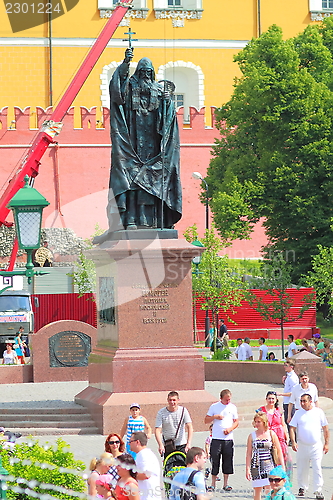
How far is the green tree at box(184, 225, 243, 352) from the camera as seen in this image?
4238cm

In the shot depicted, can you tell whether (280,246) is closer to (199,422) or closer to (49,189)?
(49,189)

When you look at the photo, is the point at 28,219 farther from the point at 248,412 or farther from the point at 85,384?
the point at 85,384

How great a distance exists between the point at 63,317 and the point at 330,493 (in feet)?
118

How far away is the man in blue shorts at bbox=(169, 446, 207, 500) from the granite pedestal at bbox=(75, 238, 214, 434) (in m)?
7.23

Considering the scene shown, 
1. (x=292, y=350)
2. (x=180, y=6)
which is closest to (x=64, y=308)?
(x=180, y=6)

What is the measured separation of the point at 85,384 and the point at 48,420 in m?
5.66

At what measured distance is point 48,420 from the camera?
17.9m

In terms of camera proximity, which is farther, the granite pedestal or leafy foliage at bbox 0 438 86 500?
the granite pedestal

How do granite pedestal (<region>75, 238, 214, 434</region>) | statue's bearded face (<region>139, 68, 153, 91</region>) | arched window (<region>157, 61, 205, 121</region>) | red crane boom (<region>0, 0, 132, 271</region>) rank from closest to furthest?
granite pedestal (<region>75, 238, 214, 434</region>)
statue's bearded face (<region>139, 68, 153, 91</region>)
red crane boom (<region>0, 0, 132, 271</region>)
arched window (<region>157, 61, 205, 121</region>)

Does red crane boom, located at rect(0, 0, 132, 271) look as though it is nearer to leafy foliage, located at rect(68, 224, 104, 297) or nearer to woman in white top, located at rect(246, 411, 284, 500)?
leafy foliage, located at rect(68, 224, 104, 297)

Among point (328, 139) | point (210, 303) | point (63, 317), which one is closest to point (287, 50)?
point (328, 139)

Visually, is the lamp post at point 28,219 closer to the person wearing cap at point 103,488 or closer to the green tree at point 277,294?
the person wearing cap at point 103,488

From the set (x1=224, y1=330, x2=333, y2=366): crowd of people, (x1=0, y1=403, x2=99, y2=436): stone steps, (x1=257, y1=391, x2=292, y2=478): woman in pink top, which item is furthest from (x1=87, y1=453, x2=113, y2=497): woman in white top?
(x1=224, y1=330, x2=333, y2=366): crowd of people

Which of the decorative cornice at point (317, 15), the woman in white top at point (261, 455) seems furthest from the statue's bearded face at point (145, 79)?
the decorative cornice at point (317, 15)
